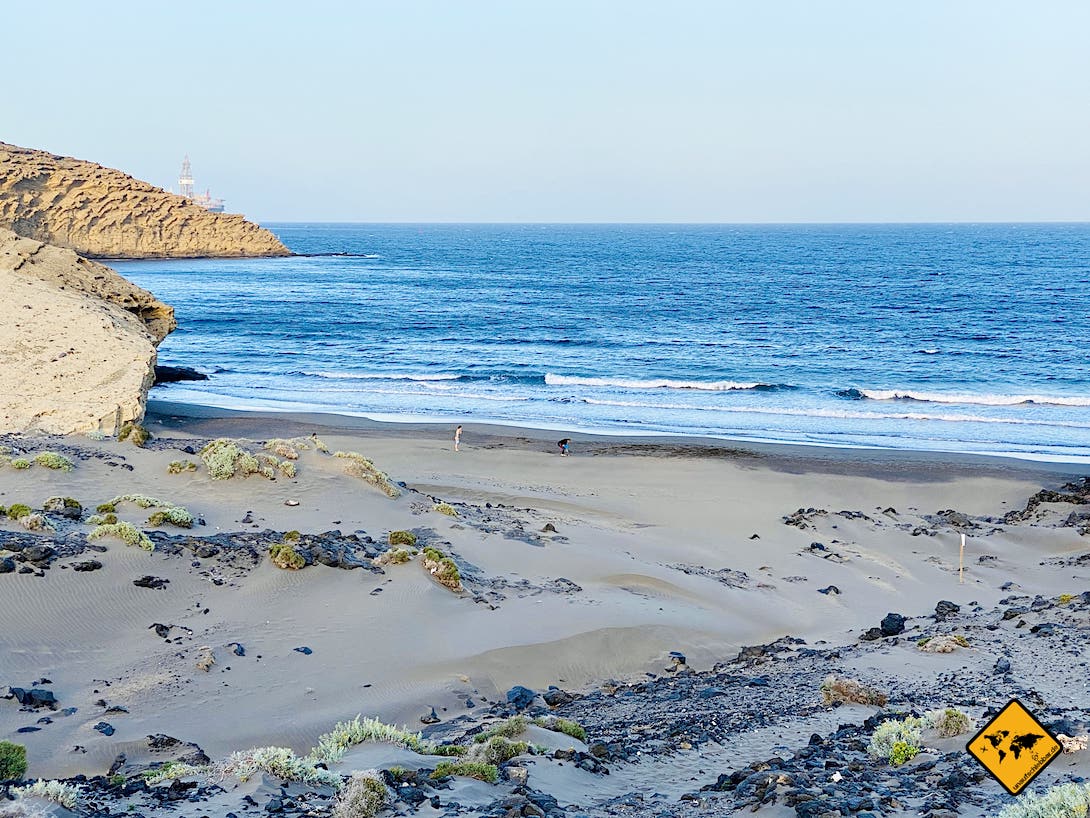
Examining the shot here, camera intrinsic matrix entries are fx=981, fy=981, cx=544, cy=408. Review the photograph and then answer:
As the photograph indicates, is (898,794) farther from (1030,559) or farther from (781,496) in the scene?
(781,496)

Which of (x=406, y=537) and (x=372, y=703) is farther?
(x=406, y=537)

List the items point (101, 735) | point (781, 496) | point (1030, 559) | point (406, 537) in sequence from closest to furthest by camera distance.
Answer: point (101, 735)
point (406, 537)
point (1030, 559)
point (781, 496)

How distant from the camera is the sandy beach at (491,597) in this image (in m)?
10.6

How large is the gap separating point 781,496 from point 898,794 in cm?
1700

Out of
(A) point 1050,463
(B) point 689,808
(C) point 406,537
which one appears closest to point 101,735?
(B) point 689,808

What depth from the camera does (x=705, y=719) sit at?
10898 millimetres

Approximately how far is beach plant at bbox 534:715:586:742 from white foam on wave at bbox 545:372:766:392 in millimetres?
31901

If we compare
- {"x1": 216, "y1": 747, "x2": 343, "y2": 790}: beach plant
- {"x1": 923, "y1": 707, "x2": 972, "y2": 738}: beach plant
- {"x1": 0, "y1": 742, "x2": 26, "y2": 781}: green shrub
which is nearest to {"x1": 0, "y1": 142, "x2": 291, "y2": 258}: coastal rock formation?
{"x1": 0, "y1": 742, "x2": 26, "y2": 781}: green shrub

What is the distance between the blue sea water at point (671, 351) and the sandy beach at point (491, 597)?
372 inches

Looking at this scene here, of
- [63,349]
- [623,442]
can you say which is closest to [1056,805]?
[623,442]

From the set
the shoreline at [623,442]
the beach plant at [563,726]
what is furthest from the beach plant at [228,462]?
the shoreline at [623,442]

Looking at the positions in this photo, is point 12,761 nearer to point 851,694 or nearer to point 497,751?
point 497,751

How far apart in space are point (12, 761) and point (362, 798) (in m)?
3.47

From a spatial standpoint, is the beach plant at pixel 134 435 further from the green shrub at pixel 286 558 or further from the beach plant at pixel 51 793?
the beach plant at pixel 51 793
